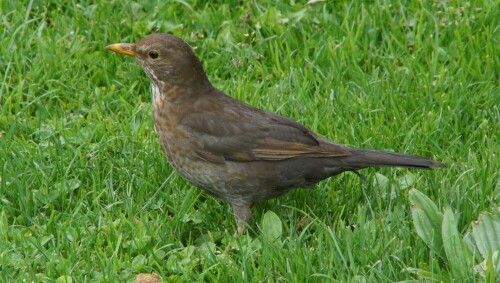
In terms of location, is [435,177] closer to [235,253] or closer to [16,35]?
[235,253]

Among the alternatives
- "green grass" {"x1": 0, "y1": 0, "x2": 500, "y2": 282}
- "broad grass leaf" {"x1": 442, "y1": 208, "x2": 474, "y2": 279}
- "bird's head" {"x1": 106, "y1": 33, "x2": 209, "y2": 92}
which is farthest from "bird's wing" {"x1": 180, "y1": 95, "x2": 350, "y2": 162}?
"broad grass leaf" {"x1": 442, "y1": 208, "x2": 474, "y2": 279}

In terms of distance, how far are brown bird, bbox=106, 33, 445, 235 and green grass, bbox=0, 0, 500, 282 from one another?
204 mm

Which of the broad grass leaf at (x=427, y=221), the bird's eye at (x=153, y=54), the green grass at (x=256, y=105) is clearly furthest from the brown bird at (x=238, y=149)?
→ the broad grass leaf at (x=427, y=221)

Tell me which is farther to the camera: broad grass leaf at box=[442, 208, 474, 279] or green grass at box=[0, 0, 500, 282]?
green grass at box=[0, 0, 500, 282]

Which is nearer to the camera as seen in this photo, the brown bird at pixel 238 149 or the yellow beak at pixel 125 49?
the brown bird at pixel 238 149

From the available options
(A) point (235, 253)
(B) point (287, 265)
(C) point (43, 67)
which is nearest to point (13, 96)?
(C) point (43, 67)

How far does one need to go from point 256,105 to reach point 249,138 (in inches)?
40.0

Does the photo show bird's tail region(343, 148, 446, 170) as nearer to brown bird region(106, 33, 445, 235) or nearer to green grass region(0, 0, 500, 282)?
brown bird region(106, 33, 445, 235)

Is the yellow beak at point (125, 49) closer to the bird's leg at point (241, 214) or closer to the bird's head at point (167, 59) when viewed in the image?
the bird's head at point (167, 59)

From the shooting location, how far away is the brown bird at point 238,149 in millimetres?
5246

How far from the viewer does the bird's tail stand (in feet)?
16.6

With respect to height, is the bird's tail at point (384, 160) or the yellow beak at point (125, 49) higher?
the yellow beak at point (125, 49)

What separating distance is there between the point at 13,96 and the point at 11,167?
955mm

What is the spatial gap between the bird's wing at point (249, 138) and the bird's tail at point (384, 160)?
0.20 feet
